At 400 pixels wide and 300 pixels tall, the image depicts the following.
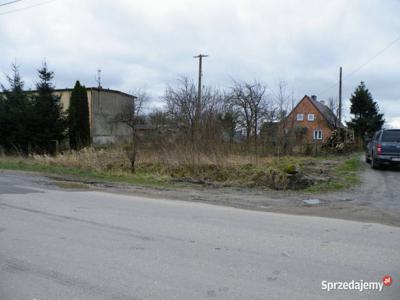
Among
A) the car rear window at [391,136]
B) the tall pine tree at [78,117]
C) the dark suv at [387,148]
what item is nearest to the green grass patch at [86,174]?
the tall pine tree at [78,117]

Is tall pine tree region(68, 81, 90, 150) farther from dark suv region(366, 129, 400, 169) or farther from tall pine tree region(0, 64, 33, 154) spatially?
dark suv region(366, 129, 400, 169)

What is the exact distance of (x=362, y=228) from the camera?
6996mm

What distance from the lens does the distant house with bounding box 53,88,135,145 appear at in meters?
42.4

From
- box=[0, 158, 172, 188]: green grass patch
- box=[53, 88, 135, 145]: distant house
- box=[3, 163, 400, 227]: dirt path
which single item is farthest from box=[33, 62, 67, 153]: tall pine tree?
box=[3, 163, 400, 227]: dirt path

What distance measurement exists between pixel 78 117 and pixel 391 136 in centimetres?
2433

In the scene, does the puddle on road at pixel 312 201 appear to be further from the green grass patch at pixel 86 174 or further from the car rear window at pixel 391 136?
the car rear window at pixel 391 136

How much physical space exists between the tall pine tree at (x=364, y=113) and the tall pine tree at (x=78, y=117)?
34.3 metres

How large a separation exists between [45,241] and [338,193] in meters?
8.91

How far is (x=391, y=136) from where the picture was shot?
56.4 ft

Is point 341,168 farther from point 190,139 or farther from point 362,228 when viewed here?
point 362,228

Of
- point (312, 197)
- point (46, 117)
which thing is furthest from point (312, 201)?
point (46, 117)

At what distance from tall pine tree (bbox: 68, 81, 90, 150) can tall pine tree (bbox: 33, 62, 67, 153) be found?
5.15 ft

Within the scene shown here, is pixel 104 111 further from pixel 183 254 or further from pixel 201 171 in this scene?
pixel 183 254

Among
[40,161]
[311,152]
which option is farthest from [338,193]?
[40,161]
